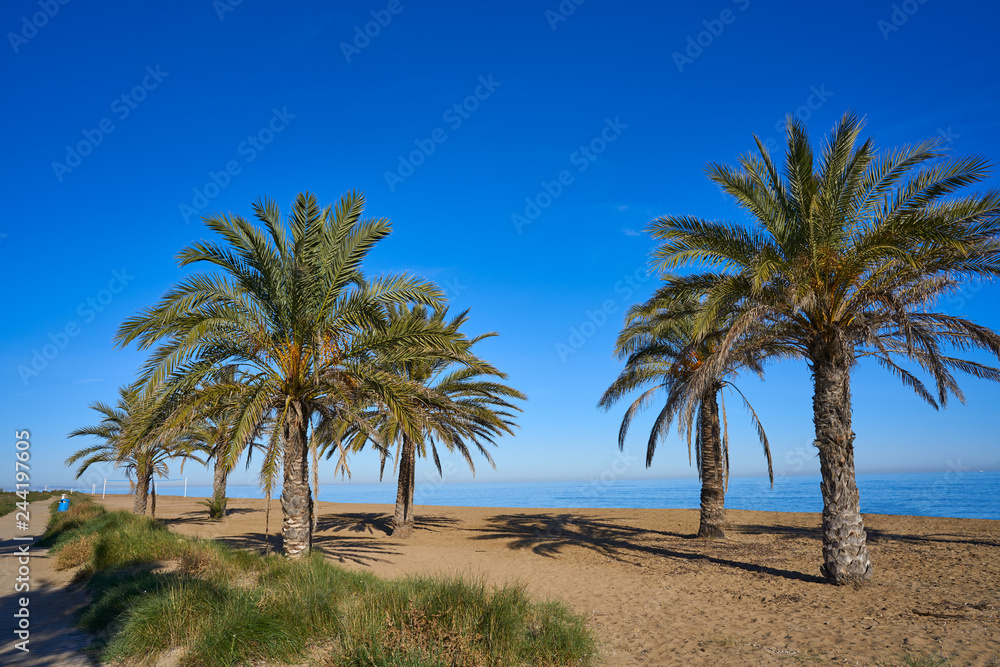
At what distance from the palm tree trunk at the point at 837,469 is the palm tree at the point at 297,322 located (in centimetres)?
763

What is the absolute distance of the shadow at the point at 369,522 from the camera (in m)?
22.1

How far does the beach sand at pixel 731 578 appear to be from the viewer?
712 centimetres

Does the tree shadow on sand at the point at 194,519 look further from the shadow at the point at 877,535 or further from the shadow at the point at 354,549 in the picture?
the shadow at the point at 877,535

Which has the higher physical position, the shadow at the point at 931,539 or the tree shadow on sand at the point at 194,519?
the shadow at the point at 931,539

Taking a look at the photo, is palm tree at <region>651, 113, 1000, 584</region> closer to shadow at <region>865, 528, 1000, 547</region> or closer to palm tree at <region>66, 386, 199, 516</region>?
shadow at <region>865, 528, 1000, 547</region>

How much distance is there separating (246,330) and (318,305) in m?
1.49

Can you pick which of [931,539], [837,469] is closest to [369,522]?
[837,469]

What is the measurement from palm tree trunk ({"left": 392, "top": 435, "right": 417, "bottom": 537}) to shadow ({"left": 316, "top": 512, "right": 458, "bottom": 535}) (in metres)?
1.49

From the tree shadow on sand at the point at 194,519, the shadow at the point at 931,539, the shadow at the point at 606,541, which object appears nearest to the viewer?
the shadow at the point at 606,541

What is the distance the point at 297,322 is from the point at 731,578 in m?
10.4

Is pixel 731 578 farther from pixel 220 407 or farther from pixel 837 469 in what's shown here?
pixel 220 407

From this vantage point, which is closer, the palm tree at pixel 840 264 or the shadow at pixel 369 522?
the palm tree at pixel 840 264

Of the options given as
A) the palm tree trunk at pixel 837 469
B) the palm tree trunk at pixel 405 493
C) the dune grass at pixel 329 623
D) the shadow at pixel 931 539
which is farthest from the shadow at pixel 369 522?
the palm tree trunk at pixel 837 469

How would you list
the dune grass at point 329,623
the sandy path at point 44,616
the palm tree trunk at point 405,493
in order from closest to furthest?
the dune grass at point 329,623
the sandy path at point 44,616
the palm tree trunk at point 405,493
